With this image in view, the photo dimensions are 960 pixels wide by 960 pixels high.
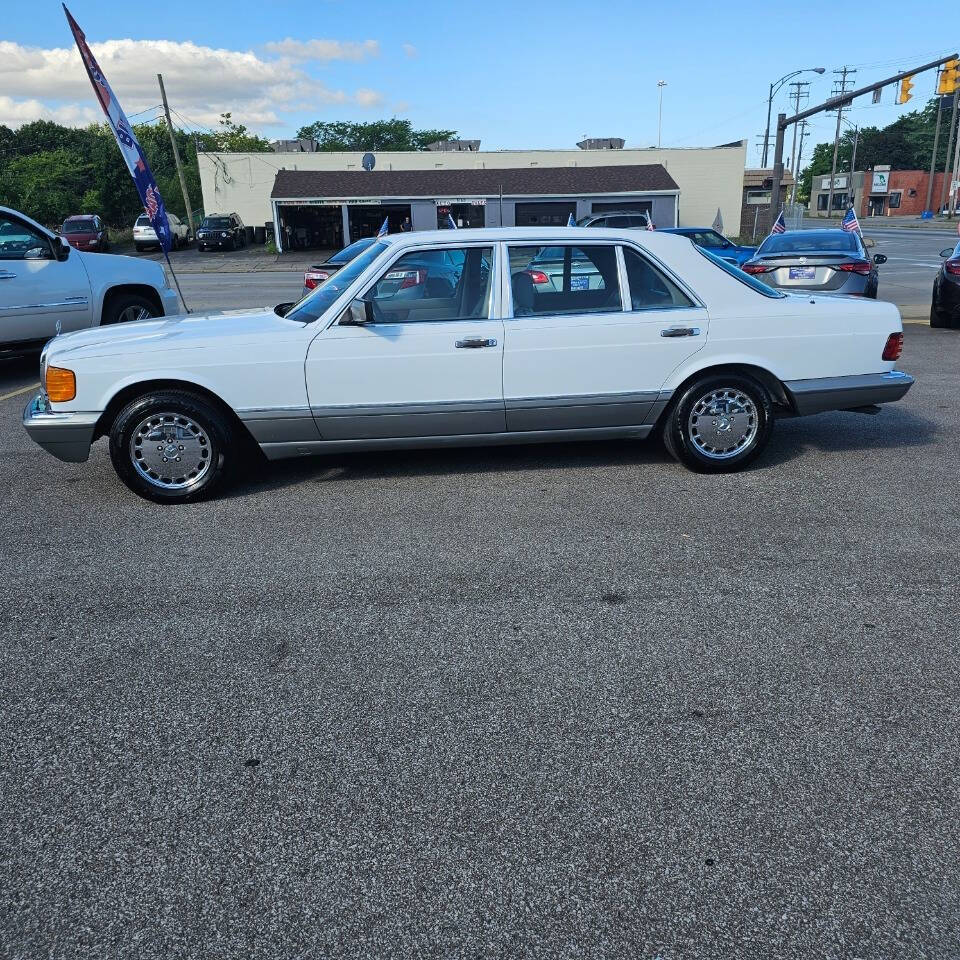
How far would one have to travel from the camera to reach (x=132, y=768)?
298 cm

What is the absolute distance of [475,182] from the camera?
4825 cm

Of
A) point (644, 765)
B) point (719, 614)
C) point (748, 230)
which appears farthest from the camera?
point (748, 230)

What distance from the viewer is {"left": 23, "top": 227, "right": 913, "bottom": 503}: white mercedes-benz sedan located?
5551 millimetres

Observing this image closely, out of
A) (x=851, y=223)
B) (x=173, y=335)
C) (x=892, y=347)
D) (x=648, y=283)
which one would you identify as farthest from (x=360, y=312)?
(x=851, y=223)

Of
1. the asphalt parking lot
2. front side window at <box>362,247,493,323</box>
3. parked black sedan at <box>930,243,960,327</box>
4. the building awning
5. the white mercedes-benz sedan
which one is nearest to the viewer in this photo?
the asphalt parking lot

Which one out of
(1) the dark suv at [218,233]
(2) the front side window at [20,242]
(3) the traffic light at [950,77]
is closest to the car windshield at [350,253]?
(2) the front side window at [20,242]

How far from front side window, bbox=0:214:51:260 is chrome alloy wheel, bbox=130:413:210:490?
18.3 feet

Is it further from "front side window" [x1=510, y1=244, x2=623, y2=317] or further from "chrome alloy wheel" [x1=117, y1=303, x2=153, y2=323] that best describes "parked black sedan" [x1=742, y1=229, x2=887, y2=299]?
"chrome alloy wheel" [x1=117, y1=303, x2=153, y2=323]

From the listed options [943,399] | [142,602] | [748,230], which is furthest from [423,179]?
[142,602]

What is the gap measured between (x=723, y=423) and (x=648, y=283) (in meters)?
1.08

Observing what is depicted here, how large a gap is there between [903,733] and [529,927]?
1606mm

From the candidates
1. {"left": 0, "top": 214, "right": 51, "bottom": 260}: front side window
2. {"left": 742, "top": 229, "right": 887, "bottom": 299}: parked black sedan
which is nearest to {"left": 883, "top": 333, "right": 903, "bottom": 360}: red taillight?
{"left": 742, "top": 229, "right": 887, "bottom": 299}: parked black sedan

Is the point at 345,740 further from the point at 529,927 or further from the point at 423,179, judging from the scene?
the point at 423,179

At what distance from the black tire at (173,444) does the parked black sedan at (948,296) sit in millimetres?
11438
